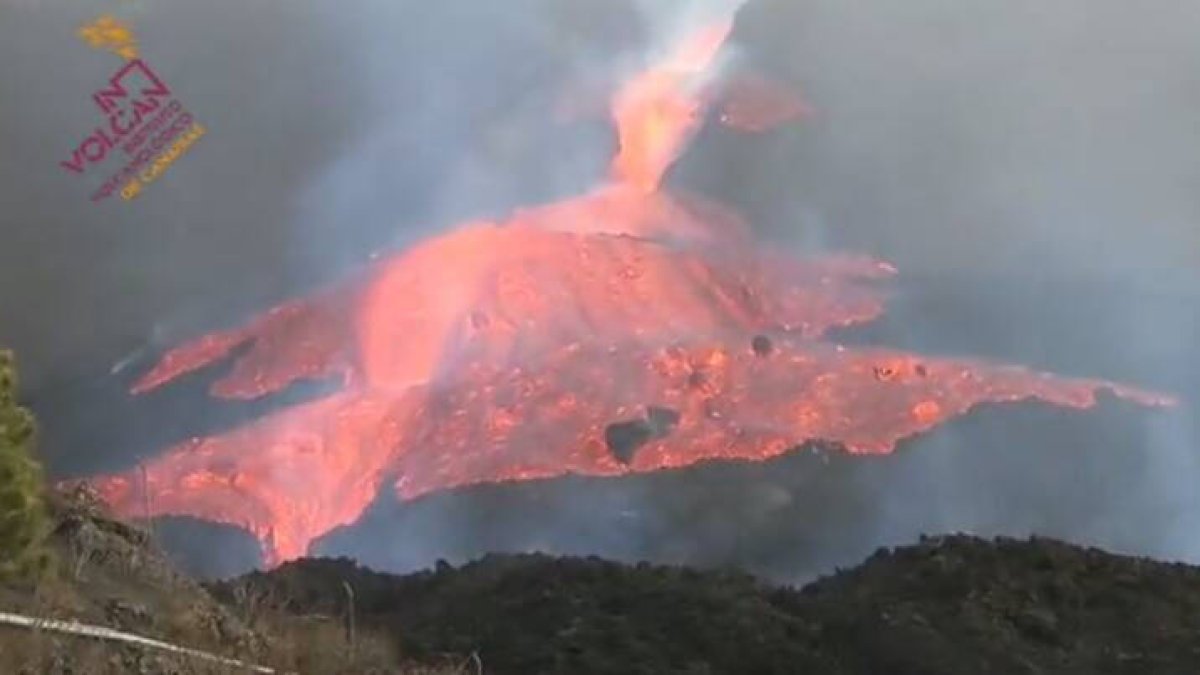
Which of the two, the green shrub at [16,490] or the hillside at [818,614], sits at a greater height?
the hillside at [818,614]

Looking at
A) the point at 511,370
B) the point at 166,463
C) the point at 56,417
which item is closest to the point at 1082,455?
the point at 511,370

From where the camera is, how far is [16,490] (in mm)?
9570

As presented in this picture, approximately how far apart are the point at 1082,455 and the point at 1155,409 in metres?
3.50

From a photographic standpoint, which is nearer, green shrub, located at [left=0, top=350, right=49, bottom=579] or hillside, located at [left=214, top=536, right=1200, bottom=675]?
green shrub, located at [left=0, top=350, right=49, bottom=579]

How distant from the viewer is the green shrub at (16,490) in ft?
31.2

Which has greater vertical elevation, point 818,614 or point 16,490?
point 818,614

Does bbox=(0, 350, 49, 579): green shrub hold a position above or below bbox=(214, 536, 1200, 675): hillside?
below

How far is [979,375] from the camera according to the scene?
43.7 meters

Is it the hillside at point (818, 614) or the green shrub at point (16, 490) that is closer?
the green shrub at point (16, 490)

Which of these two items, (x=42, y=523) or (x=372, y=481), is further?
(x=372, y=481)

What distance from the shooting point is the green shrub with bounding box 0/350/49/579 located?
31.2ft

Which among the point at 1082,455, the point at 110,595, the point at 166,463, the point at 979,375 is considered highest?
the point at 979,375

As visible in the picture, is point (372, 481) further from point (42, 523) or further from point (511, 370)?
point (42, 523)

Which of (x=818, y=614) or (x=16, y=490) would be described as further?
(x=818, y=614)
